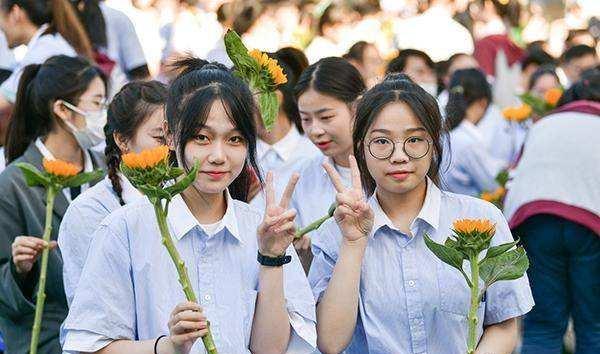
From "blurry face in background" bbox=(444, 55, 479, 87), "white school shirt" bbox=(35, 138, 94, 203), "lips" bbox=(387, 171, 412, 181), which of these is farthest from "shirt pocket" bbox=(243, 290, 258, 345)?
"blurry face in background" bbox=(444, 55, 479, 87)

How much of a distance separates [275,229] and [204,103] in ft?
1.33

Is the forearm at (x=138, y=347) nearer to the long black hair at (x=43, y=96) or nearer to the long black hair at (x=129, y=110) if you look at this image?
the long black hair at (x=129, y=110)

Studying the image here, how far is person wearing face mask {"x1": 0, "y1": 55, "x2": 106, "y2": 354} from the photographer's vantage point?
4.96 m

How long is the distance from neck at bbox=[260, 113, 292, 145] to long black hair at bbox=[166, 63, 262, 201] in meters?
2.49

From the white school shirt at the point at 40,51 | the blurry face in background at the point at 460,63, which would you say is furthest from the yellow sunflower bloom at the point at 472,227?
the blurry face in background at the point at 460,63

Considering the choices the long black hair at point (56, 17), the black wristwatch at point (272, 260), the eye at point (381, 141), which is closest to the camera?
the black wristwatch at point (272, 260)

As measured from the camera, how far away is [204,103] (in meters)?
3.68

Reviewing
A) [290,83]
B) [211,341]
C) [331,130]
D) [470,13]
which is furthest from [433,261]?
[470,13]

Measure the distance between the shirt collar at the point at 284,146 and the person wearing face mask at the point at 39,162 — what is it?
89 cm

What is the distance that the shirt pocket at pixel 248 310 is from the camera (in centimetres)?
366

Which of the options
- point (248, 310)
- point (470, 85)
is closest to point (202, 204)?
point (248, 310)

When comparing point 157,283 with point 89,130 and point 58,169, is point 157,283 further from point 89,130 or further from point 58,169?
point 89,130

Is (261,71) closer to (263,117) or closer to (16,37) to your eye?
(263,117)

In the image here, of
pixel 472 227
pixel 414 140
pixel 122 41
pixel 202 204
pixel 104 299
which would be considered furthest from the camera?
pixel 122 41
